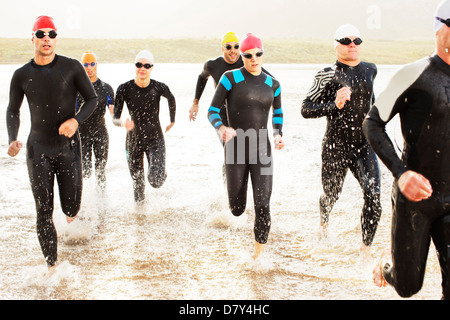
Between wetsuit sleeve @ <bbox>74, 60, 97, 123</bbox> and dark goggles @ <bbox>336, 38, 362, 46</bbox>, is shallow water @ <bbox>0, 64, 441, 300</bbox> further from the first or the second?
dark goggles @ <bbox>336, 38, 362, 46</bbox>

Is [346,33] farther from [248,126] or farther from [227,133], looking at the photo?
[227,133]

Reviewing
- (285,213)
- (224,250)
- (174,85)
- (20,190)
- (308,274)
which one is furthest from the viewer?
(174,85)

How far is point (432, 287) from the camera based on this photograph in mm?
4457

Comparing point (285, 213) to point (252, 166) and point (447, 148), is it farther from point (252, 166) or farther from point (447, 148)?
point (447, 148)

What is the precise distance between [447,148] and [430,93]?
1.18 feet

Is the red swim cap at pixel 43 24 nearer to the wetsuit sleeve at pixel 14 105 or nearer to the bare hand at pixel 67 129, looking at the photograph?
the wetsuit sleeve at pixel 14 105

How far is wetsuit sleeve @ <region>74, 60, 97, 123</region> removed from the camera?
471cm

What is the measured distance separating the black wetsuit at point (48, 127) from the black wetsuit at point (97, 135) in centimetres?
242

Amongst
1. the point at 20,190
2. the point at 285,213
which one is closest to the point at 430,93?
the point at 285,213

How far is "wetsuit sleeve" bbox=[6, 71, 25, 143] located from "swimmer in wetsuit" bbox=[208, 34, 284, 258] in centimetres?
→ 194

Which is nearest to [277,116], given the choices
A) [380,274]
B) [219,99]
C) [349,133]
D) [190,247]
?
[219,99]

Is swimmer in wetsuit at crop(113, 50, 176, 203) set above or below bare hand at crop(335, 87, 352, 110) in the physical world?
below

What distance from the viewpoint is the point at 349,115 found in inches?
197

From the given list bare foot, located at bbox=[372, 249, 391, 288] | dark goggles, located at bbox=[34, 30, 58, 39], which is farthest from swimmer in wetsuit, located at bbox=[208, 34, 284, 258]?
dark goggles, located at bbox=[34, 30, 58, 39]
